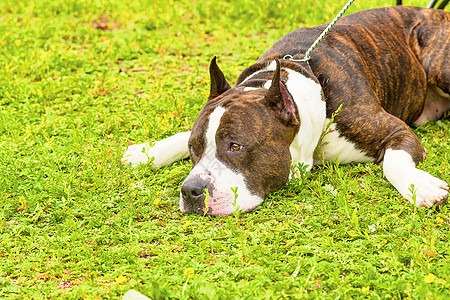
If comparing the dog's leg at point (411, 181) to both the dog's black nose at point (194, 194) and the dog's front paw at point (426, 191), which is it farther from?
the dog's black nose at point (194, 194)

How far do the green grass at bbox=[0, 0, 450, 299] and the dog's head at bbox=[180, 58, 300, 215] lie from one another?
0.12 meters

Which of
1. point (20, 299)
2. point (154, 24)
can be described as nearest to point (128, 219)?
point (20, 299)

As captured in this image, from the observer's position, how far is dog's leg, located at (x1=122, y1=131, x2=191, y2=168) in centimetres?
430

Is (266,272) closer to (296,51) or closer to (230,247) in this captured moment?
(230,247)

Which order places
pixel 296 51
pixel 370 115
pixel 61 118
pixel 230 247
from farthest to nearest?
pixel 61 118
pixel 296 51
pixel 370 115
pixel 230 247

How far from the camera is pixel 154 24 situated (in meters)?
7.89

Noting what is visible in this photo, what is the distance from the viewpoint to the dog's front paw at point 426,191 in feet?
11.3

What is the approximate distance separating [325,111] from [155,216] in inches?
56.3

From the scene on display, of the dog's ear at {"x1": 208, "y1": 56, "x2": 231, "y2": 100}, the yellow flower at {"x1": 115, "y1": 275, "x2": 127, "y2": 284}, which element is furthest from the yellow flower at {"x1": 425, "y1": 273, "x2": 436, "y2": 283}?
the dog's ear at {"x1": 208, "y1": 56, "x2": 231, "y2": 100}

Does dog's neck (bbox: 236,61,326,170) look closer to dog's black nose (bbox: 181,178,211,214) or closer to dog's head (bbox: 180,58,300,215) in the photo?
dog's head (bbox: 180,58,300,215)

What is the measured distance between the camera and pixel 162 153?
14.2 feet

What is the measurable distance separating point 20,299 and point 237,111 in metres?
1.69

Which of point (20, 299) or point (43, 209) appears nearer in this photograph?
point (20, 299)

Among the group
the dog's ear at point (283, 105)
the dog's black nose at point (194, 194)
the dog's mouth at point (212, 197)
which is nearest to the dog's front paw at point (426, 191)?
the dog's ear at point (283, 105)
